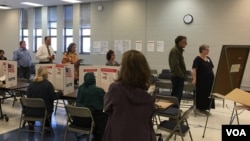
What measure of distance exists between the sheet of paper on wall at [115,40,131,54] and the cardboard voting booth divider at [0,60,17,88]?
491 cm

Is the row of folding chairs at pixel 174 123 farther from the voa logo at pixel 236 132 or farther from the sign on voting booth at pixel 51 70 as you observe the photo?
the voa logo at pixel 236 132

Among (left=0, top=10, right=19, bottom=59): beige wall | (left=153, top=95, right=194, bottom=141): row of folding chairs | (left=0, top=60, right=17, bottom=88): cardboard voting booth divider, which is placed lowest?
(left=153, top=95, right=194, bottom=141): row of folding chairs

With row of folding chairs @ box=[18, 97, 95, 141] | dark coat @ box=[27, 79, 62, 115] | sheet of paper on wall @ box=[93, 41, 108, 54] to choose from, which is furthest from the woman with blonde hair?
sheet of paper on wall @ box=[93, 41, 108, 54]

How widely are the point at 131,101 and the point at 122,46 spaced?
7530mm

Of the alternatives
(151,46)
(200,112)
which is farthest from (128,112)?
(151,46)

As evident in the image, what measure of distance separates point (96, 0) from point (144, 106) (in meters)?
8.02

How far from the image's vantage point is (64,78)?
4.24m

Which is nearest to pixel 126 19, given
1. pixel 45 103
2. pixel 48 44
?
pixel 48 44

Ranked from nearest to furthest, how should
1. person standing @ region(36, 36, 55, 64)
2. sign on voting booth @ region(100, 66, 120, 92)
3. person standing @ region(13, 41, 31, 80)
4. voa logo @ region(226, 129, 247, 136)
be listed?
voa logo @ region(226, 129, 247, 136) → sign on voting booth @ region(100, 66, 120, 92) → person standing @ region(36, 36, 55, 64) → person standing @ region(13, 41, 31, 80)

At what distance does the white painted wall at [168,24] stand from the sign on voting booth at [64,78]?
481 cm

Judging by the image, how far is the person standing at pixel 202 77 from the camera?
540 cm

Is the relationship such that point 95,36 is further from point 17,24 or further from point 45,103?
point 45,103

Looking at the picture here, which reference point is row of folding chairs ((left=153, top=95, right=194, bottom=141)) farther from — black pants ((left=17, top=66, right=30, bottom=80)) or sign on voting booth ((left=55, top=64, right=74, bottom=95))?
black pants ((left=17, top=66, right=30, bottom=80))

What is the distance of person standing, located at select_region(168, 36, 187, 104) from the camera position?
4.99m
